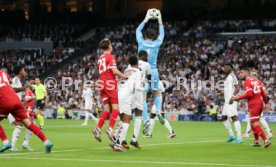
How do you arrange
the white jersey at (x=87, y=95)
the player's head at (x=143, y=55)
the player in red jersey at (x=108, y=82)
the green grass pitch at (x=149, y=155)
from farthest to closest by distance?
the white jersey at (x=87, y=95) → the player's head at (x=143, y=55) → the player in red jersey at (x=108, y=82) → the green grass pitch at (x=149, y=155)

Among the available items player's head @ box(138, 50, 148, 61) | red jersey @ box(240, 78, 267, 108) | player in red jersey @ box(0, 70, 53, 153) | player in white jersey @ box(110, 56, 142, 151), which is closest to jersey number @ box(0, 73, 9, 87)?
player in red jersey @ box(0, 70, 53, 153)

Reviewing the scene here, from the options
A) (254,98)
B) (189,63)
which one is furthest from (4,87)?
(189,63)

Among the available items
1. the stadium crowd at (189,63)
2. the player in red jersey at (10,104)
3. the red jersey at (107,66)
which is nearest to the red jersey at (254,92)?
the red jersey at (107,66)

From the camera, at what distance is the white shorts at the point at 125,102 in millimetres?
18812

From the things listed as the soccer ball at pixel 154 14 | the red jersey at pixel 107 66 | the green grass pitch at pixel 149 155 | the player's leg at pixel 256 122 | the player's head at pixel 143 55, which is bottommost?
the green grass pitch at pixel 149 155

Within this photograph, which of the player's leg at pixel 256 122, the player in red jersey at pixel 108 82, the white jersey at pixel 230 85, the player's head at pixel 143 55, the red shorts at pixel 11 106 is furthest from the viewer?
the white jersey at pixel 230 85

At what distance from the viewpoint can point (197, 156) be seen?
17.1 m

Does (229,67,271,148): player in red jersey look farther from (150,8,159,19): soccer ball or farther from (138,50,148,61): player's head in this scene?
(150,8,159,19): soccer ball

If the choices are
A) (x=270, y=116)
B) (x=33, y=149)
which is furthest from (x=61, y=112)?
(x=33, y=149)

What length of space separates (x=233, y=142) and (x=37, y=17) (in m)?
50.4

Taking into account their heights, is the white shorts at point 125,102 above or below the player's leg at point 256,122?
above

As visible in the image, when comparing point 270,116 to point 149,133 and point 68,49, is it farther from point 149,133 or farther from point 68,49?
point 68,49

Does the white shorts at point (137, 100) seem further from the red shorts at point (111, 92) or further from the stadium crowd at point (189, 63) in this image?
the stadium crowd at point (189, 63)

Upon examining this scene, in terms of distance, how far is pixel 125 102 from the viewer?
61.8 ft
